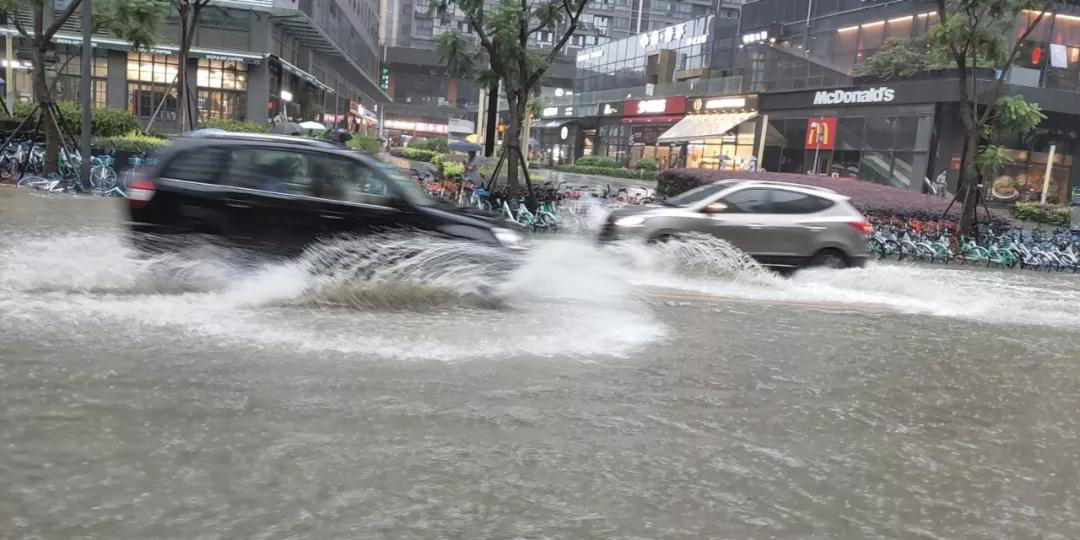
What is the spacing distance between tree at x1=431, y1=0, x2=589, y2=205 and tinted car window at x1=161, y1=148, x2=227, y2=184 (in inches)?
448

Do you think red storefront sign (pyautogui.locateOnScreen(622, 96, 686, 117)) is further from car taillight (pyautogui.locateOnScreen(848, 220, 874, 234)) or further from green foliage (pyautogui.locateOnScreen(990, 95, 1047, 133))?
car taillight (pyautogui.locateOnScreen(848, 220, 874, 234))

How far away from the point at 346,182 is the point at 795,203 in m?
6.79

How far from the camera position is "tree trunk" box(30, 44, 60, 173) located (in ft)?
61.2

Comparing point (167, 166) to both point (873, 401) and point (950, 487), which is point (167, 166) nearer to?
point (873, 401)

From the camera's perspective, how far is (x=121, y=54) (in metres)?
37.3

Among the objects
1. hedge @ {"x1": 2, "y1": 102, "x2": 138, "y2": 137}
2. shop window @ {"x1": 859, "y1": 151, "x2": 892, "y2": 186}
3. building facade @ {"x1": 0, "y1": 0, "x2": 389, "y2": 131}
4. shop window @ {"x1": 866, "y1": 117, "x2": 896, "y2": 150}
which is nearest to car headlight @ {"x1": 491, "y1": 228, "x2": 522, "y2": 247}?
hedge @ {"x1": 2, "y1": 102, "x2": 138, "y2": 137}

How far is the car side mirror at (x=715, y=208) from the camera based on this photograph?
40.2 ft

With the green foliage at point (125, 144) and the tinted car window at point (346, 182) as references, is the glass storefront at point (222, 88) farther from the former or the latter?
the tinted car window at point (346, 182)

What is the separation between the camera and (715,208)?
12273mm

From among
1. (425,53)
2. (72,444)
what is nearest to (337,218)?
(72,444)

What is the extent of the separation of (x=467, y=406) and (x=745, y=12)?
51.5m

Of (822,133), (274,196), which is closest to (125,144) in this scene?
(274,196)

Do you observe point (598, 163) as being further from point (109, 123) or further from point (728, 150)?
point (109, 123)

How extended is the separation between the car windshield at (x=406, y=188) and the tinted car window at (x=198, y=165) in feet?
4.95
